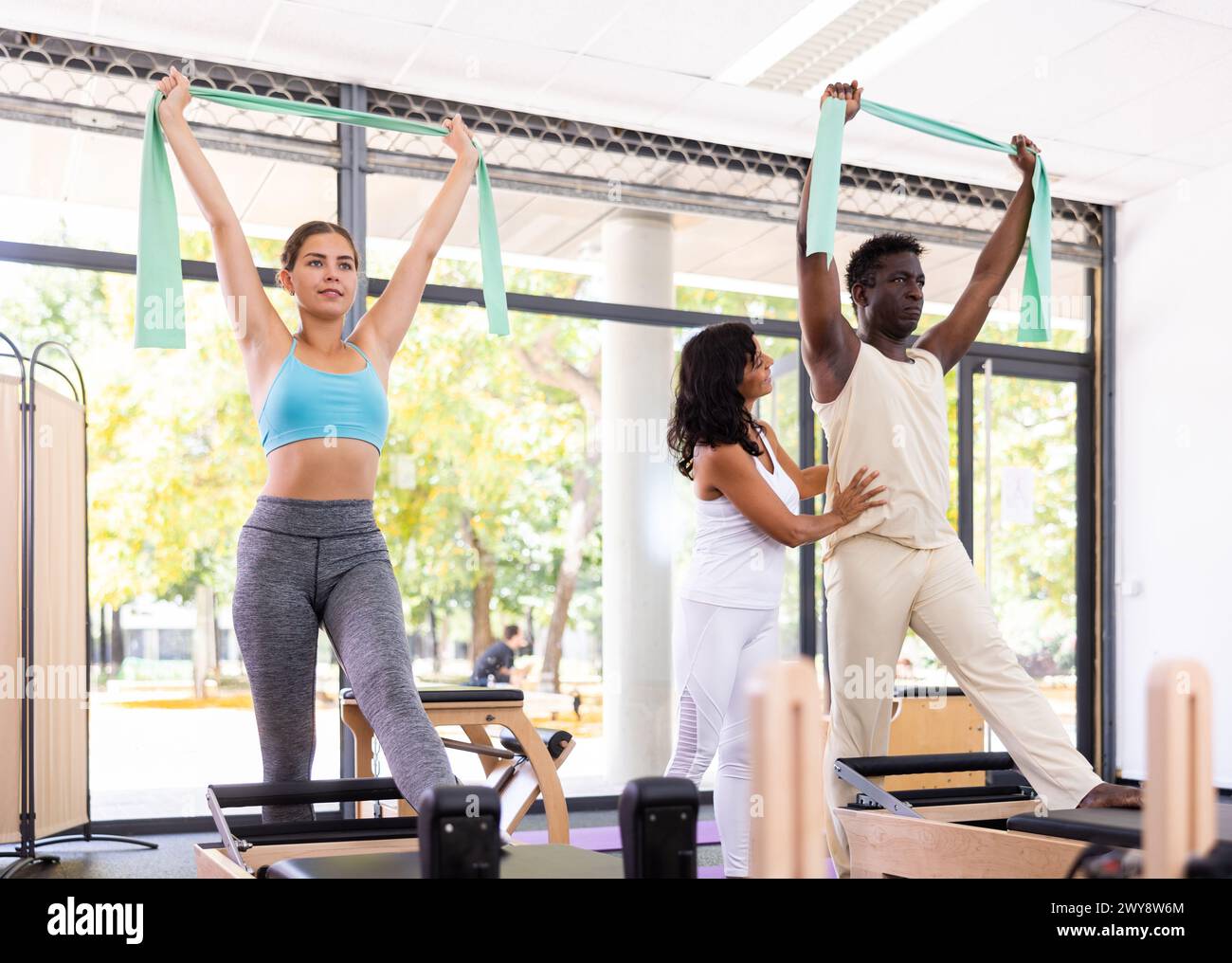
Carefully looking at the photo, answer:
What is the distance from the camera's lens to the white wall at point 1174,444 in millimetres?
5992

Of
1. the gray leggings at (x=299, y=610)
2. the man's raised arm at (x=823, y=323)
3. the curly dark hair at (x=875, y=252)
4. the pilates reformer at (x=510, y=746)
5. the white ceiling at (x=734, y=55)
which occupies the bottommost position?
the pilates reformer at (x=510, y=746)

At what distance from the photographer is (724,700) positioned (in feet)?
9.23

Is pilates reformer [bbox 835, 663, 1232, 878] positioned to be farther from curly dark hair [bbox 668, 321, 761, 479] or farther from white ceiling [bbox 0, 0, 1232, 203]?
white ceiling [bbox 0, 0, 1232, 203]

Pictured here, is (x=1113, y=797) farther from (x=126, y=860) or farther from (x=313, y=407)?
(x=126, y=860)

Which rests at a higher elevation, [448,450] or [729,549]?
[448,450]

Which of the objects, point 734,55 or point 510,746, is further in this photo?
point 734,55

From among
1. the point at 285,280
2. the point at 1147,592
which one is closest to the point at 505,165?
the point at 285,280

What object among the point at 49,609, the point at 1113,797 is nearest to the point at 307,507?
the point at 1113,797

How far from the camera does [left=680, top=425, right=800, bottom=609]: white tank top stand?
2854 mm

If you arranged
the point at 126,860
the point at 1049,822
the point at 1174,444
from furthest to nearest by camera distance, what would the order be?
the point at 1174,444
the point at 126,860
the point at 1049,822

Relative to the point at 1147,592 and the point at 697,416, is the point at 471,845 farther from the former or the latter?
the point at 1147,592

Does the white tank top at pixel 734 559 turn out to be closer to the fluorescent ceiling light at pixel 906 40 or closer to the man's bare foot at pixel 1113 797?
the man's bare foot at pixel 1113 797

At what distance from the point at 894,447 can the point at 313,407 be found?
1.35m

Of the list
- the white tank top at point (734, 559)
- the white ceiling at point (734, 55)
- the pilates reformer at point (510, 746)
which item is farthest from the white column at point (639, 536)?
the white tank top at point (734, 559)
